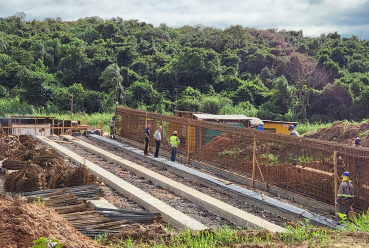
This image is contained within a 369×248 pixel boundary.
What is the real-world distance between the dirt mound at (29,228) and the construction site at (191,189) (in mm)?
16

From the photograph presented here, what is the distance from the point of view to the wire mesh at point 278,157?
1208 cm

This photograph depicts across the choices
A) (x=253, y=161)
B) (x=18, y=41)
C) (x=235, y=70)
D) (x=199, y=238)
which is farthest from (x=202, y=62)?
(x=199, y=238)

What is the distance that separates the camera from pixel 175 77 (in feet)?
202

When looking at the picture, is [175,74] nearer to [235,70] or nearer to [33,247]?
[235,70]

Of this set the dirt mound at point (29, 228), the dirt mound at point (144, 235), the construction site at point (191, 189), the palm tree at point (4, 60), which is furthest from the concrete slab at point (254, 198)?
the palm tree at point (4, 60)

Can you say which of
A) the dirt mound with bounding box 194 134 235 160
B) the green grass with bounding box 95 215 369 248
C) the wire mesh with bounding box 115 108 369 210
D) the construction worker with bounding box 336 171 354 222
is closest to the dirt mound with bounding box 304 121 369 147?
the dirt mound with bounding box 194 134 235 160

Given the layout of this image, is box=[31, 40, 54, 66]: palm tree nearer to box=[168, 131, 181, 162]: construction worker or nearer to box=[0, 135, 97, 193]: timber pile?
box=[168, 131, 181, 162]: construction worker

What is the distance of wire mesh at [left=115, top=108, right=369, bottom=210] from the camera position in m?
12.1

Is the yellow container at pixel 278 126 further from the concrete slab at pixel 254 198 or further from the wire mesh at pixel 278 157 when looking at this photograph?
the concrete slab at pixel 254 198

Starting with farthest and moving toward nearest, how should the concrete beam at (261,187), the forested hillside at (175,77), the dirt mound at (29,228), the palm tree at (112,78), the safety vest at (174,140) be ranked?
the palm tree at (112,78) < the forested hillside at (175,77) < the safety vest at (174,140) < the concrete beam at (261,187) < the dirt mound at (29,228)

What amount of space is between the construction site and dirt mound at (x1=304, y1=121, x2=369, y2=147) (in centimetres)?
711

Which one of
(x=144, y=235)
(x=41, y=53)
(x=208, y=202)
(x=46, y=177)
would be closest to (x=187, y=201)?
(x=208, y=202)

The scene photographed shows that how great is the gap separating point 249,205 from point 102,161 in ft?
35.5

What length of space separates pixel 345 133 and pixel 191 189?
13079 millimetres
